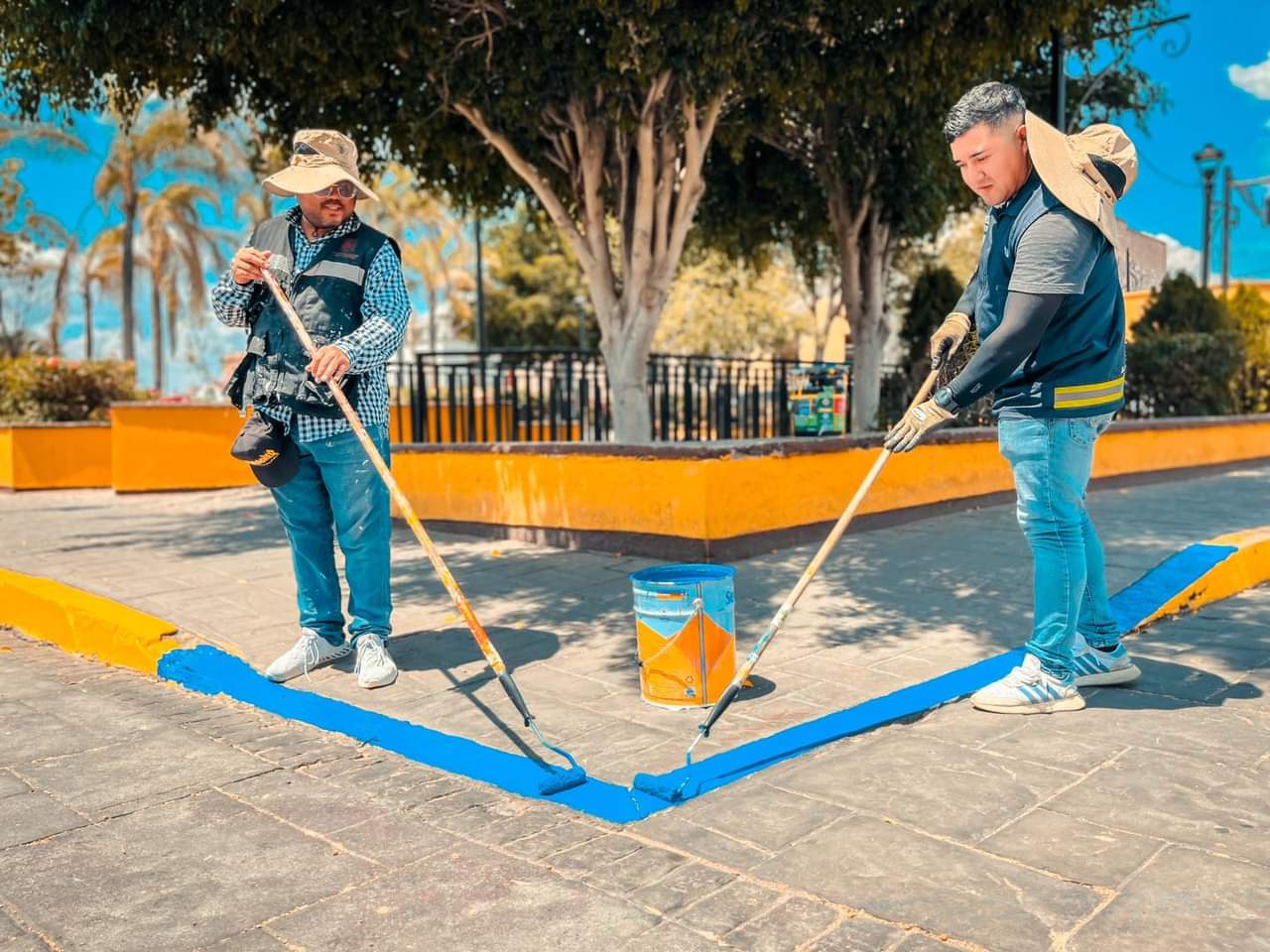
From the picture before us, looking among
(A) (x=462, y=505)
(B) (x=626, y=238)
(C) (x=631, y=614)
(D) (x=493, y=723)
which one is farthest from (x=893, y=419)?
(D) (x=493, y=723)

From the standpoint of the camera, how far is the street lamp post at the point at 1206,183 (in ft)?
73.0

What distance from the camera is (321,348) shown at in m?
4.03

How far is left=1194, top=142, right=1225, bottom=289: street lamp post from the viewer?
22.3 metres

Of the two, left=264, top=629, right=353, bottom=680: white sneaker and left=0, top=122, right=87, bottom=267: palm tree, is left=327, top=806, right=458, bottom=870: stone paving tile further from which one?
left=0, top=122, right=87, bottom=267: palm tree

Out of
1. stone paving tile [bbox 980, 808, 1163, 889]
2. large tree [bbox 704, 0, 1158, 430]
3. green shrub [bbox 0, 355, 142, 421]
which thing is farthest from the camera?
green shrub [bbox 0, 355, 142, 421]

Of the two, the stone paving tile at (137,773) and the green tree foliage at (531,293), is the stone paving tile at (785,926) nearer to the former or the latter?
the stone paving tile at (137,773)

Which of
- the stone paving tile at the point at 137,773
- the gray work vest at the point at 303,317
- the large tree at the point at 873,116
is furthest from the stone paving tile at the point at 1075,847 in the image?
the large tree at the point at 873,116

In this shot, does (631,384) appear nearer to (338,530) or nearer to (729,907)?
(338,530)

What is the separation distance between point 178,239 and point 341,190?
111 feet

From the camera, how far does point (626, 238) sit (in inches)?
406

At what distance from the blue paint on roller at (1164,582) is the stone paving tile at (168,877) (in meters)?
3.68

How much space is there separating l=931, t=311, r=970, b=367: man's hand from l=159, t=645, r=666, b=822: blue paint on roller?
1.91 metres

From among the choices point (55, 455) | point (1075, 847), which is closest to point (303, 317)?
point (1075, 847)

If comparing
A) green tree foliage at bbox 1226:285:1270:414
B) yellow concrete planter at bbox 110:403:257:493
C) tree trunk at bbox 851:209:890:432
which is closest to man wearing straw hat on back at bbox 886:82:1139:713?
tree trunk at bbox 851:209:890:432
